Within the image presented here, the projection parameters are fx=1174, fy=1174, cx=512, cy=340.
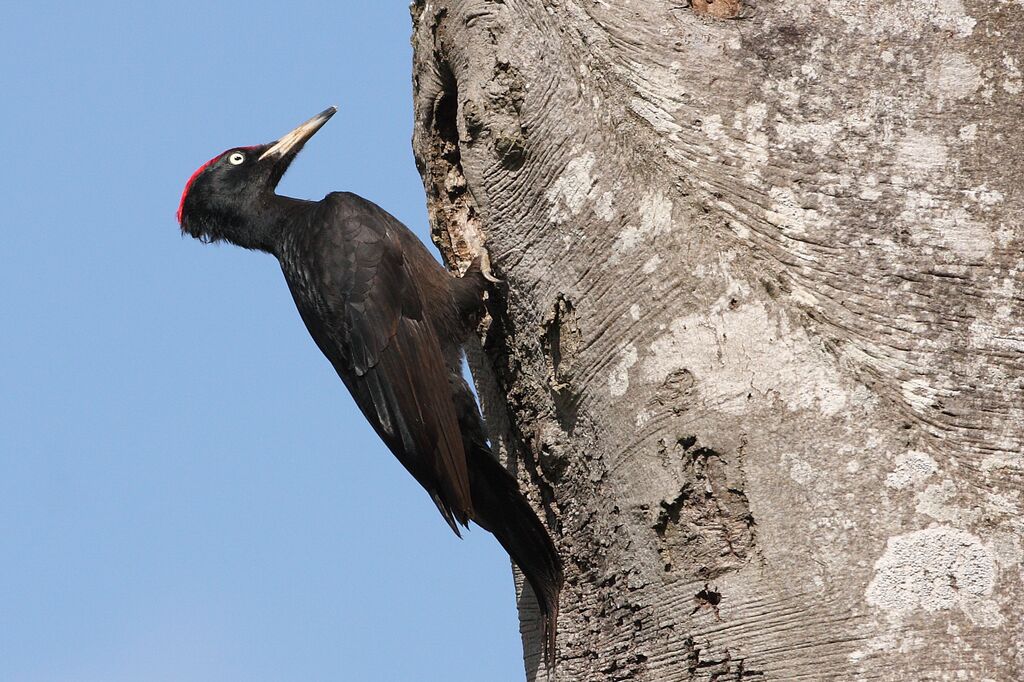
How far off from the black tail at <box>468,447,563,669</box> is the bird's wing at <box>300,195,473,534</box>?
123mm

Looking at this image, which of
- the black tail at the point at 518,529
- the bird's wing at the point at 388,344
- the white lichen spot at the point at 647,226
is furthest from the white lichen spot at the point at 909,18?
the bird's wing at the point at 388,344

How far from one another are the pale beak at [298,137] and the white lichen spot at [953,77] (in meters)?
3.23

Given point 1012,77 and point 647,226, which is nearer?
point 1012,77

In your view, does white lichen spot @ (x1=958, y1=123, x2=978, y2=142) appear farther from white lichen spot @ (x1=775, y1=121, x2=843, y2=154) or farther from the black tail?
the black tail

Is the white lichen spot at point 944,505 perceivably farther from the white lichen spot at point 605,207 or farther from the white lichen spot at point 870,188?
the white lichen spot at point 605,207

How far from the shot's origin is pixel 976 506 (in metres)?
2.24

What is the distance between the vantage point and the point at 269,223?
5055 millimetres

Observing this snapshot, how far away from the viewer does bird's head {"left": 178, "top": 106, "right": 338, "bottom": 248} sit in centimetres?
518

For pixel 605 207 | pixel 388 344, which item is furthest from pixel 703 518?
pixel 388 344

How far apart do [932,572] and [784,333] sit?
0.58m

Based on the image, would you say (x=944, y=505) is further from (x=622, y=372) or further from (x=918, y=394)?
(x=622, y=372)

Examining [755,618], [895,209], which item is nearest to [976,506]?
[755,618]

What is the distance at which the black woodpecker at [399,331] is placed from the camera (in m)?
3.83

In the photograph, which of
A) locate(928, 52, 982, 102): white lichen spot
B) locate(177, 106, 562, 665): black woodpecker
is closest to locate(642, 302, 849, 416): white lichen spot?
locate(928, 52, 982, 102): white lichen spot
